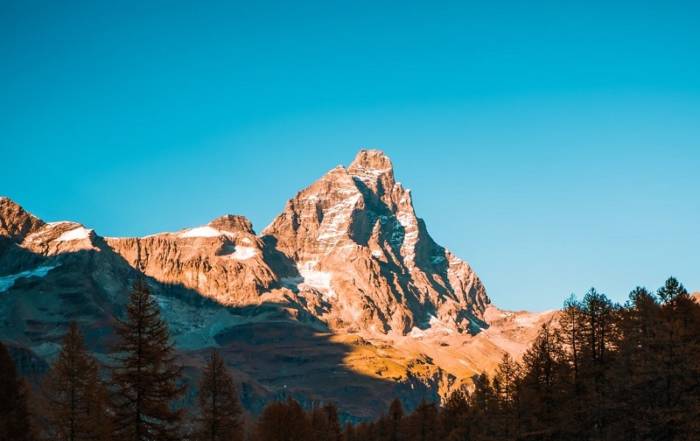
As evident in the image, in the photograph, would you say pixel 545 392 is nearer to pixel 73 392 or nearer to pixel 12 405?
pixel 73 392

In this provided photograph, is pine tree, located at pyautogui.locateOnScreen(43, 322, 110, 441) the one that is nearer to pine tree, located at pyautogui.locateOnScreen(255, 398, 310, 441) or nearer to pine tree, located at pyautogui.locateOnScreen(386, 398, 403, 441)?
pine tree, located at pyautogui.locateOnScreen(255, 398, 310, 441)

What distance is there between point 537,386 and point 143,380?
43.8 m

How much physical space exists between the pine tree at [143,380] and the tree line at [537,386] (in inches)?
2.4

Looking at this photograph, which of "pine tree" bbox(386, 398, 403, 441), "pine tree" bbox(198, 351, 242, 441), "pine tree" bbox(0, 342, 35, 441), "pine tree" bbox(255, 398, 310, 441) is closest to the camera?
"pine tree" bbox(0, 342, 35, 441)

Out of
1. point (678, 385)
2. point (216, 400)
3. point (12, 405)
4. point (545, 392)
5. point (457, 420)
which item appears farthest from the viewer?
point (457, 420)

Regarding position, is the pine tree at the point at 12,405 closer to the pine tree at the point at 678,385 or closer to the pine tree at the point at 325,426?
the pine tree at the point at 678,385

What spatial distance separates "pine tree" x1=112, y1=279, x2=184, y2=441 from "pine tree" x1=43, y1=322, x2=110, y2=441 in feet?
41.3

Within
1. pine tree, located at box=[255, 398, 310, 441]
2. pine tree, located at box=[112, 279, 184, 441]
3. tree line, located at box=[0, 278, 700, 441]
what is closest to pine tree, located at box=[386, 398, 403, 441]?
pine tree, located at box=[255, 398, 310, 441]

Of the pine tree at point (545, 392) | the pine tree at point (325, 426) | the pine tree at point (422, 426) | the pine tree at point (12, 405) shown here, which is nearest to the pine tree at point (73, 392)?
the pine tree at point (12, 405)

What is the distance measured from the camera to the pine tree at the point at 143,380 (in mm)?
47625

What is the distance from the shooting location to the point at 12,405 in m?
68.6

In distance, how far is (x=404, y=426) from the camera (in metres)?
120

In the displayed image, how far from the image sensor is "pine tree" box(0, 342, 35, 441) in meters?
66.1

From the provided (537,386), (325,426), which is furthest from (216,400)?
(325,426)
